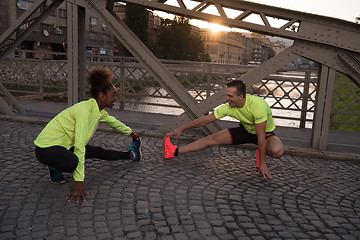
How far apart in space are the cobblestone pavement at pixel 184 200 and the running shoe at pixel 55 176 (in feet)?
0.23

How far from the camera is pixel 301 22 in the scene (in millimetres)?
5645

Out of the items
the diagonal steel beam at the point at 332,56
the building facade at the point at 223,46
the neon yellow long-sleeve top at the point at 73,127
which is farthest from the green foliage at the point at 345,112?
the building facade at the point at 223,46

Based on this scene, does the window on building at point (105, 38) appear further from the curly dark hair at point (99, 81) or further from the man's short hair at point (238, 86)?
the curly dark hair at point (99, 81)

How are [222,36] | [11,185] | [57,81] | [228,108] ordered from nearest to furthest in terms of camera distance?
[11,185] < [228,108] < [57,81] < [222,36]

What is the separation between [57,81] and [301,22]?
7.75 metres

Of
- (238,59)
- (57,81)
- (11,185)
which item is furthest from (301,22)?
(238,59)

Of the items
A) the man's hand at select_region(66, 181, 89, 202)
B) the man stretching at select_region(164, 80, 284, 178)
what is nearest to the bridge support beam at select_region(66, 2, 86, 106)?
the man stretching at select_region(164, 80, 284, 178)

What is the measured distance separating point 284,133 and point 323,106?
1.78 metres

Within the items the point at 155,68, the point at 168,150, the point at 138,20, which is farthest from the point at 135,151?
the point at 138,20

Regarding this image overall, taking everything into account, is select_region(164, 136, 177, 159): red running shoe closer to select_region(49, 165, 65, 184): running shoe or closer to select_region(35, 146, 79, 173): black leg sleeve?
select_region(49, 165, 65, 184): running shoe

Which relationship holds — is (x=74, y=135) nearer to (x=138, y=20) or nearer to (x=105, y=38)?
(x=138, y=20)

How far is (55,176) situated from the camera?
399cm

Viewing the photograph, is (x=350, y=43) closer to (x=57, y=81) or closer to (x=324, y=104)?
(x=324, y=104)

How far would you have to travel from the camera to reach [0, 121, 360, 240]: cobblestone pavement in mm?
3064
